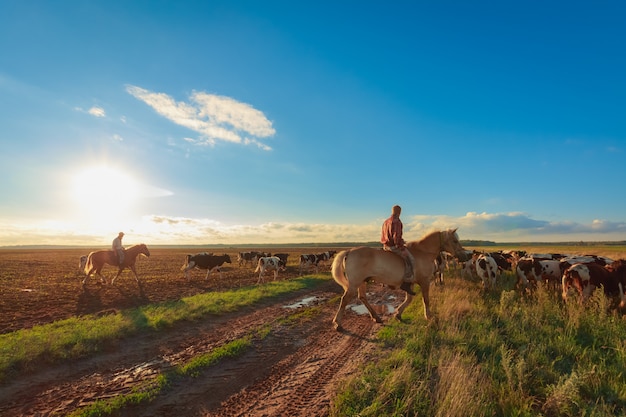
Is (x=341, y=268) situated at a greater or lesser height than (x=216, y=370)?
greater

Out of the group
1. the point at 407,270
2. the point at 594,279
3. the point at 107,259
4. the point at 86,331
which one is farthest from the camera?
the point at 107,259

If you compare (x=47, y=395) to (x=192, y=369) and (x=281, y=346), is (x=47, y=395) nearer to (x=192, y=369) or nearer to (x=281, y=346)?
(x=192, y=369)

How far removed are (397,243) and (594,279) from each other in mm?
6755

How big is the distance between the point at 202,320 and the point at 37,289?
41.8ft

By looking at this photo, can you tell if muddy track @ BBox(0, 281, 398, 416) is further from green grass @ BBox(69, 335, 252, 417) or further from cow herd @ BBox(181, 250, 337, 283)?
cow herd @ BBox(181, 250, 337, 283)

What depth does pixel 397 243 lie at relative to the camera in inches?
362

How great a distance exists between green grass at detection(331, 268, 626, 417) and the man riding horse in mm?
1039

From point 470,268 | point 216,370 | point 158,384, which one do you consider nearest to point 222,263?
point 470,268

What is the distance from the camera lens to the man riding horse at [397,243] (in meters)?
8.92

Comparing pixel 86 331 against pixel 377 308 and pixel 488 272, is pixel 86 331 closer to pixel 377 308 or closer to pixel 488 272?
pixel 377 308

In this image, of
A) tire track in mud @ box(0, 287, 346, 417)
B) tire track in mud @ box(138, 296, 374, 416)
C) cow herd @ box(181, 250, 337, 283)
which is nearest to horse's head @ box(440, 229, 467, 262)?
tire track in mud @ box(138, 296, 374, 416)

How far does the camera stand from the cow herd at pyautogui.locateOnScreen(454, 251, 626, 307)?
388 inches

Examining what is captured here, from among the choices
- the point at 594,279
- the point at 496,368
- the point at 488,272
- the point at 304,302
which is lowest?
the point at 304,302

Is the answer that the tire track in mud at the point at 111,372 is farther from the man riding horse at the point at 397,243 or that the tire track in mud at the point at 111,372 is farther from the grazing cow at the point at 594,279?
the grazing cow at the point at 594,279
